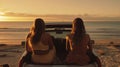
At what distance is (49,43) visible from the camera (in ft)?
25.6

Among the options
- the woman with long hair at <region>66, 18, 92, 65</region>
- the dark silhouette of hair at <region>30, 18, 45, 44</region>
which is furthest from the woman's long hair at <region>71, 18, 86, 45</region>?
the dark silhouette of hair at <region>30, 18, 45, 44</region>

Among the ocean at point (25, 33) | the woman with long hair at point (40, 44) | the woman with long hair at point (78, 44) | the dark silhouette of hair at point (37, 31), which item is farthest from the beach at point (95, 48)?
the dark silhouette of hair at point (37, 31)

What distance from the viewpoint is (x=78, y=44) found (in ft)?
25.8

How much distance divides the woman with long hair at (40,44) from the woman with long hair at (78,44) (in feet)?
1.37

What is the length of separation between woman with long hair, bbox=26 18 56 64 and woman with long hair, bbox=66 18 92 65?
0.42 metres

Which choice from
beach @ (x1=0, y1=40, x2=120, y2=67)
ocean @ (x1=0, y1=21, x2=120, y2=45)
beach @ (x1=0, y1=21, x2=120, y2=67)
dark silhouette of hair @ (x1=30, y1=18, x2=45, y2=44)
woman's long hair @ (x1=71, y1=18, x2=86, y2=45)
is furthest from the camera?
ocean @ (x1=0, y1=21, x2=120, y2=45)

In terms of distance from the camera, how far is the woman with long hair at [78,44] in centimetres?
775

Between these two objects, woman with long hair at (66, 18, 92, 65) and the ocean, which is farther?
the ocean

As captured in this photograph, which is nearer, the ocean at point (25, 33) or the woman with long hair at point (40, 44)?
the woman with long hair at point (40, 44)

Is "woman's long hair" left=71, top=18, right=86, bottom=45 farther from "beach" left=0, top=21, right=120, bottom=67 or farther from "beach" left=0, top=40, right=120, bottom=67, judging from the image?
"beach" left=0, top=40, right=120, bottom=67

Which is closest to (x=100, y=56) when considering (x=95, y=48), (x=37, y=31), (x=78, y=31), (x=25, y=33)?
(x=95, y=48)

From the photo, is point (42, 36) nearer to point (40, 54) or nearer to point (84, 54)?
point (40, 54)

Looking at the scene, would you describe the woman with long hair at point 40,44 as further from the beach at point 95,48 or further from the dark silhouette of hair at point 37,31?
the beach at point 95,48

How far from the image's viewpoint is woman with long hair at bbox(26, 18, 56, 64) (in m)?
7.63
